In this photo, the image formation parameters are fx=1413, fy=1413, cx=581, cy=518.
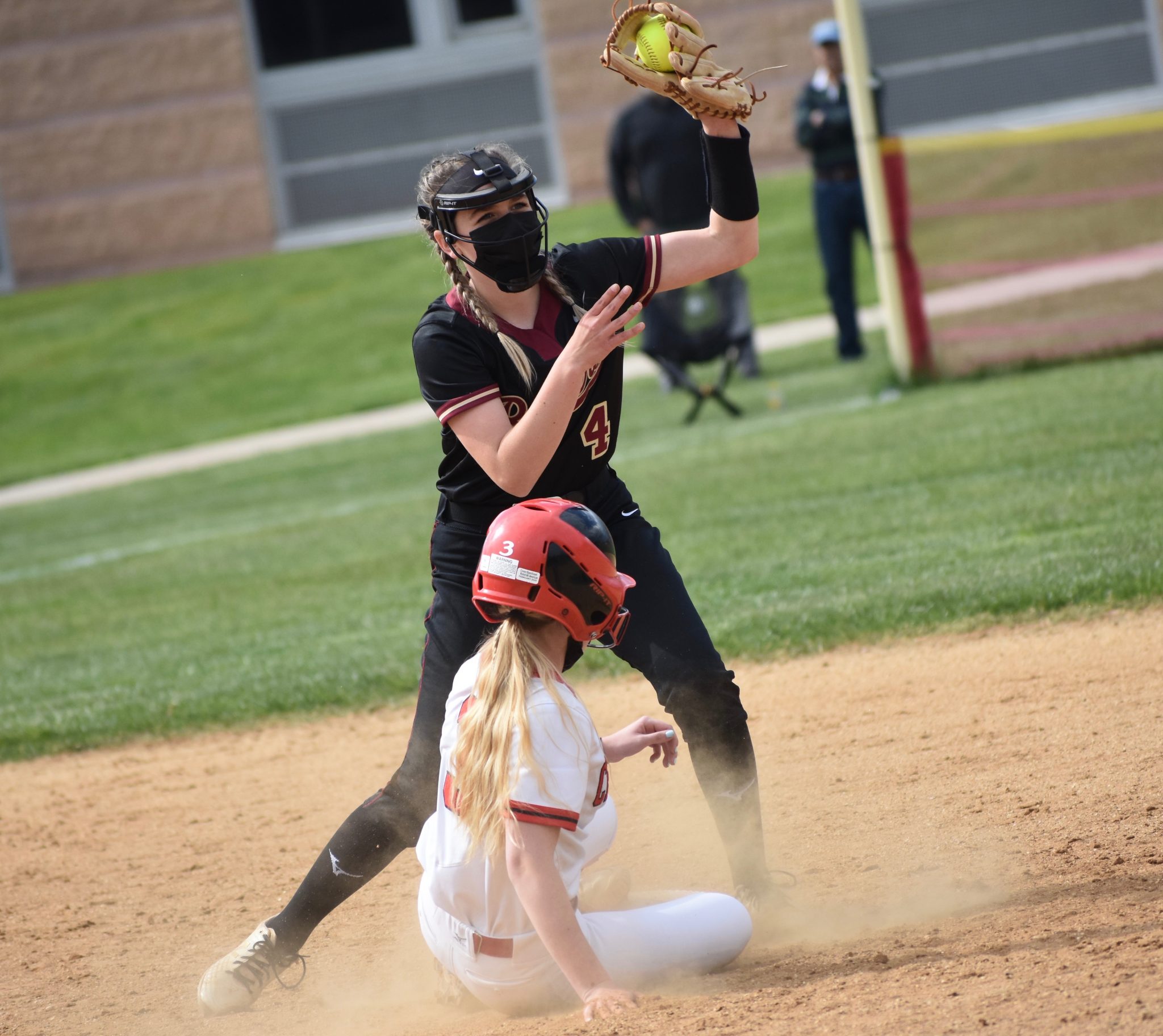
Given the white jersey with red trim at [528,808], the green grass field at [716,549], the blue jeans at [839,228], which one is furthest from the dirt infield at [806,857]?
the blue jeans at [839,228]

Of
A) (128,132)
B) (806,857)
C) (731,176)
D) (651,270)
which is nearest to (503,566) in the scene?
(651,270)

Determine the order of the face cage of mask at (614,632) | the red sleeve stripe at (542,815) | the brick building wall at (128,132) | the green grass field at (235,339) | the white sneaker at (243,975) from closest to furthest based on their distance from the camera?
1. the red sleeve stripe at (542,815)
2. the face cage of mask at (614,632)
3. the white sneaker at (243,975)
4. the green grass field at (235,339)
5. the brick building wall at (128,132)

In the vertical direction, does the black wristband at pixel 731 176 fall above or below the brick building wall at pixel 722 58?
below

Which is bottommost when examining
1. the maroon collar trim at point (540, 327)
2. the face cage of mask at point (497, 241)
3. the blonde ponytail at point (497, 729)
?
the blonde ponytail at point (497, 729)

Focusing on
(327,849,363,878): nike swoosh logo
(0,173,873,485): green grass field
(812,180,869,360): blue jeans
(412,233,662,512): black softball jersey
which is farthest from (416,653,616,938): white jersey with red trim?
(0,173,873,485): green grass field

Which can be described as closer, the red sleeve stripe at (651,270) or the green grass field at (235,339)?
the red sleeve stripe at (651,270)

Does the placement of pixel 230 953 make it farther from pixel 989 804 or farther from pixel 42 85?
pixel 42 85

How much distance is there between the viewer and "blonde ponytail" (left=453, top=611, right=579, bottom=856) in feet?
10.00

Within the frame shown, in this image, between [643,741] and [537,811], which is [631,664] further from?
[537,811]

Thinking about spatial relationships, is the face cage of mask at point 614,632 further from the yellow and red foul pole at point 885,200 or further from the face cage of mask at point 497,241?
the yellow and red foul pole at point 885,200

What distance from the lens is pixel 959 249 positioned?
38.9 feet

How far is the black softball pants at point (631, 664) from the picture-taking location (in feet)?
11.8

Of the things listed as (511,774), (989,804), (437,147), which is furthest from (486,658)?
(437,147)

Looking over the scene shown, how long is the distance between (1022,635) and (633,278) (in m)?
2.97
